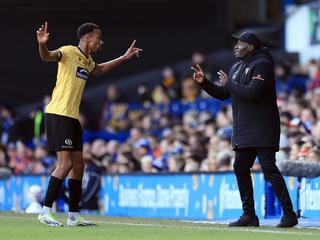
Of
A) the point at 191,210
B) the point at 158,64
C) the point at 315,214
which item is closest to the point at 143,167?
the point at 191,210

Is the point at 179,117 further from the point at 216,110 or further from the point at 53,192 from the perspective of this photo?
the point at 53,192

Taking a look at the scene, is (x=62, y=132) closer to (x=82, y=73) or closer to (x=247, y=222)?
(x=82, y=73)

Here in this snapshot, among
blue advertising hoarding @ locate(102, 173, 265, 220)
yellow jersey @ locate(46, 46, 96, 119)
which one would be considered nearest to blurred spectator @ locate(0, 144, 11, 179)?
blue advertising hoarding @ locate(102, 173, 265, 220)

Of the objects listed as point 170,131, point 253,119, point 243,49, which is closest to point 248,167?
point 253,119

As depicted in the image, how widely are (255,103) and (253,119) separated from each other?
0.18 m

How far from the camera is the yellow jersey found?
41.7 feet

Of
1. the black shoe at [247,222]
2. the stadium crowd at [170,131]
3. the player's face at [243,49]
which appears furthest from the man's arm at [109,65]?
the stadium crowd at [170,131]

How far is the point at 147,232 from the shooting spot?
456 inches

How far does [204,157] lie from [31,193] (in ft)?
10.3

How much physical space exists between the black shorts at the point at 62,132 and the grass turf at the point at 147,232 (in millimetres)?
892

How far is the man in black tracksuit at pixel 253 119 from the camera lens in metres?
12.7

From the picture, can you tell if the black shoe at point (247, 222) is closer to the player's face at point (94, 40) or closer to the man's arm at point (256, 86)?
the man's arm at point (256, 86)

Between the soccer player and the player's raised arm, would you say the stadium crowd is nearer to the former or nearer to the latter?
the soccer player

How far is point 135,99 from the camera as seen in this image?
30141 millimetres
